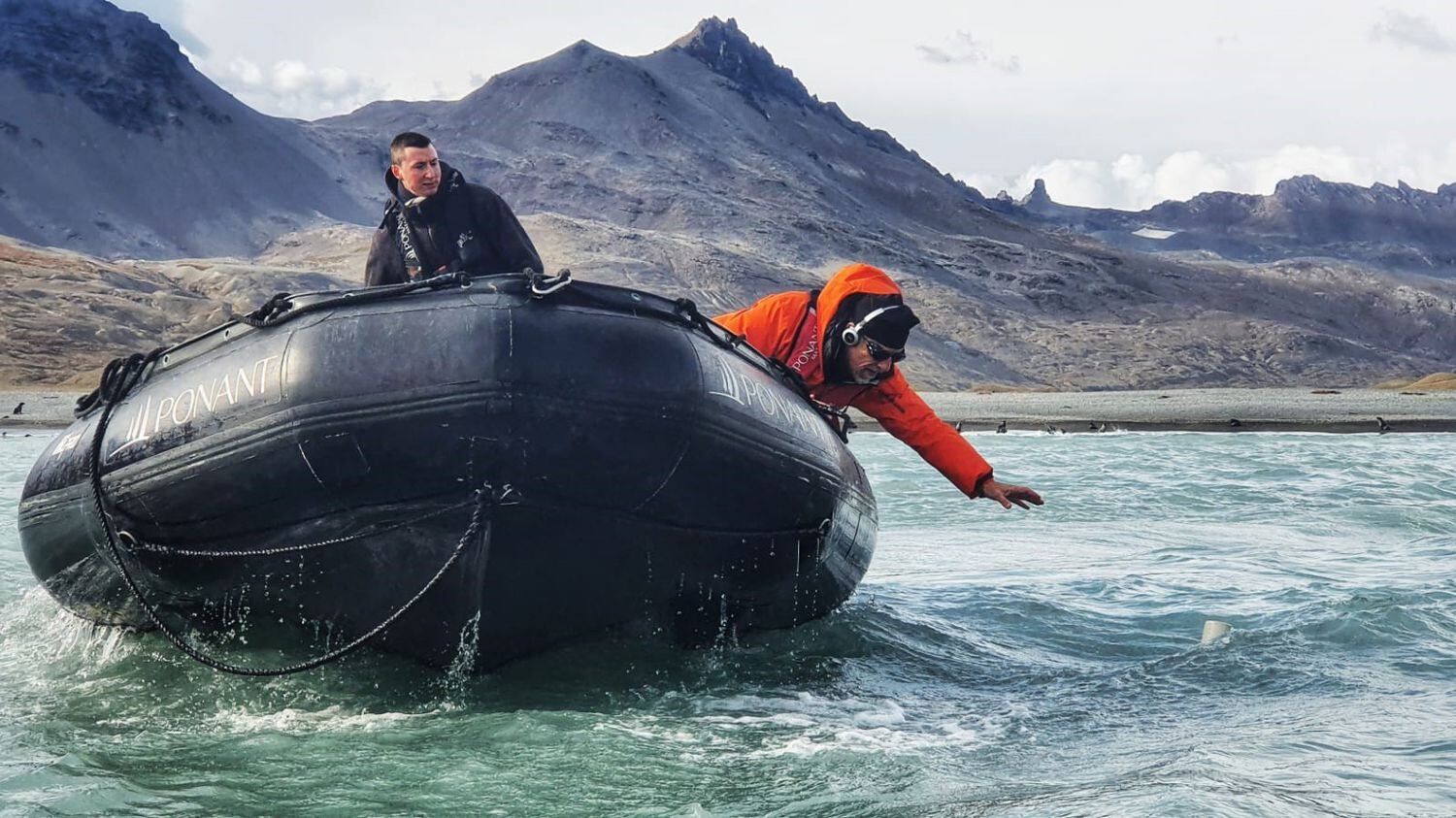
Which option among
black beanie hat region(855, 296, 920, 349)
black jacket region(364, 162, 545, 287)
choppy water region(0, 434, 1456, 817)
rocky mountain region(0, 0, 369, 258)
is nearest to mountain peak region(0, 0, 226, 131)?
rocky mountain region(0, 0, 369, 258)

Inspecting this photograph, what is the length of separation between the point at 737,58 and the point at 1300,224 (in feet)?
234

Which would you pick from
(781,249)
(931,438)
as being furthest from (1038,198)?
(931,438)

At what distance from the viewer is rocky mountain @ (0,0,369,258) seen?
8012 cm

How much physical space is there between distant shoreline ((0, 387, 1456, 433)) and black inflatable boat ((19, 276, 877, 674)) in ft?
63.6

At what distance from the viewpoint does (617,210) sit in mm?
96125

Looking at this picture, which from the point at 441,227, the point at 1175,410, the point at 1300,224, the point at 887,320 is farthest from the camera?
the point at 1300,224

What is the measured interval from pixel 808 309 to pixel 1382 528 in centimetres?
694

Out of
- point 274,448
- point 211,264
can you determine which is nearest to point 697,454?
point 274,448

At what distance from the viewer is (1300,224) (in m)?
171

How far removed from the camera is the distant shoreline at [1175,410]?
2934cm

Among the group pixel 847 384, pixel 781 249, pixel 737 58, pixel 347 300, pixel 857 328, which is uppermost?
pixel 737 58

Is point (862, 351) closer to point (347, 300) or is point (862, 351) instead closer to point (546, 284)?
point (546, 284)

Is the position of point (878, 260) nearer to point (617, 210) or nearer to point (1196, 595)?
point (617, 210)

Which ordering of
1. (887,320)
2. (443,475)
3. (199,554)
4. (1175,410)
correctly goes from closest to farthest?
(443,475) → (199,554) → (887,320) → (1175,410)
